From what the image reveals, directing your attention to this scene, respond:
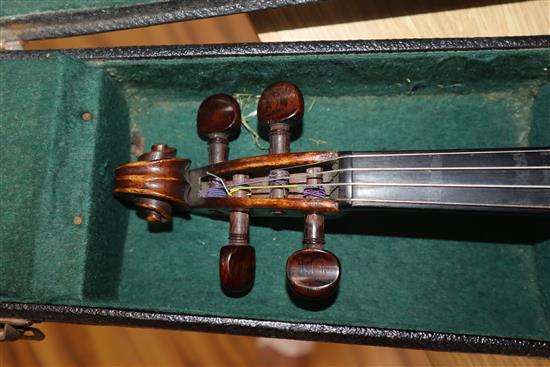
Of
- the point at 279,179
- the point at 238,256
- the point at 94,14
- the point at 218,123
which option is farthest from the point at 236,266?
the point at 94,14

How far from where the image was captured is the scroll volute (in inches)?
55.6

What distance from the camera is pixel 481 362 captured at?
5.97 feet

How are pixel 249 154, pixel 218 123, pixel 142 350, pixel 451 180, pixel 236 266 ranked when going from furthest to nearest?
pixel 142 350
pixel 249 154
pixel 218 123
pixel 236 266
pixel 451 180

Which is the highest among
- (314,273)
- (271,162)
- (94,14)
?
(94,14)

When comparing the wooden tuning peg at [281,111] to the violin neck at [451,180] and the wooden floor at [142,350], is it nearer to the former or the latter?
the violin neck at [451,180]

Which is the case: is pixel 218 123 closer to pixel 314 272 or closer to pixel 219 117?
pixel 219 117

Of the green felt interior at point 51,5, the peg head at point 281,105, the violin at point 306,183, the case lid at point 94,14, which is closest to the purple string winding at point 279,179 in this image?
the violin at point 306,183

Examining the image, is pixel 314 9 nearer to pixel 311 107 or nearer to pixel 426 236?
pixel 311 107

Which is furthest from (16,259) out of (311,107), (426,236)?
(426,236)

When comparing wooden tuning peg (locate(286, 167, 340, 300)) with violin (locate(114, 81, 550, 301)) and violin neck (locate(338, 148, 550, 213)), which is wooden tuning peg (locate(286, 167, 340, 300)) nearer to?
violin (locate(114, 81, 550, 301))

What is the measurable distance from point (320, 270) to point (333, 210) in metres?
0.16

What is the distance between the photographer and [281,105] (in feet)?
4.57

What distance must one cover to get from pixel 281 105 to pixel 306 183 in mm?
240

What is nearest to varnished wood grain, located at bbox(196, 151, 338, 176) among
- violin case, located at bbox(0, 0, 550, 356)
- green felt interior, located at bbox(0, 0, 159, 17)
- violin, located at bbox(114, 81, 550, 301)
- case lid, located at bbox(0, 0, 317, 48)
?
violin, located at bbox(114, 81, 550, 301)
